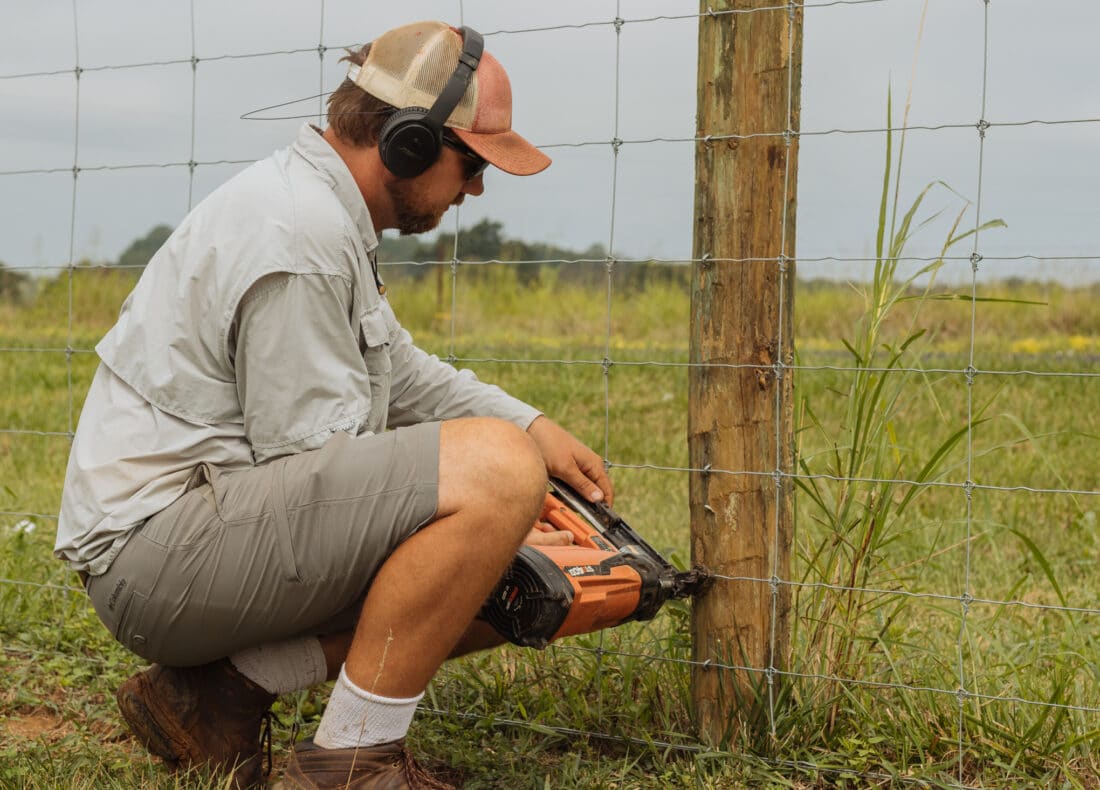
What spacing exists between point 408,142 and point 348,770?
1320mm

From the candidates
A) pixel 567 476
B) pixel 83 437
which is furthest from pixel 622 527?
pixel 83 437

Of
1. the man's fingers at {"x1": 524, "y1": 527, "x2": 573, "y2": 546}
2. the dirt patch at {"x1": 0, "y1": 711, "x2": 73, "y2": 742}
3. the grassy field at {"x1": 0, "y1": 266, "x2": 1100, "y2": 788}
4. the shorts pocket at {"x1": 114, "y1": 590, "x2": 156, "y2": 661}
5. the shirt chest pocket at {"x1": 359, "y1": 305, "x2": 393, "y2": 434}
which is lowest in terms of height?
the dirt patch at {"x1": 0, "y1": 711, "x2": 73, "y2": 742}

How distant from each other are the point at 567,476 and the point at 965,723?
1.13 m

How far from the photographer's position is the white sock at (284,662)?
2689 mm

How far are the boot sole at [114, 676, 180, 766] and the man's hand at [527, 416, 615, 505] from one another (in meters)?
1.12

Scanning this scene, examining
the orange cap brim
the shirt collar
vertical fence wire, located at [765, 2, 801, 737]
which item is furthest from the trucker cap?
vertical fence wire, located at [765, 2, 801, 737]

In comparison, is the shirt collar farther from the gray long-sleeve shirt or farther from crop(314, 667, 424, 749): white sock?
crop(314, 667, 424, 749): white sock

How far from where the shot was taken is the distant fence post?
9.29 ft

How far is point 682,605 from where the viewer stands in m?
3.17

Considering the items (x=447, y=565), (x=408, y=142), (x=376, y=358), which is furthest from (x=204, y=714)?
(x=408, y=142)

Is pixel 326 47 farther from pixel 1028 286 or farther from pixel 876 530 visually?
pixel 1028 286

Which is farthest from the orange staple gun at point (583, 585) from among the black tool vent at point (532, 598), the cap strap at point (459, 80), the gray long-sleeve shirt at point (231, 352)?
the cap strap at point (459, 80)

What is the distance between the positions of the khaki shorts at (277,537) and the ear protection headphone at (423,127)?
0.59 meters

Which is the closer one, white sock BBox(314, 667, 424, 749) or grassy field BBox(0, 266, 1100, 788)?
white sock BBox(314, 667, 424, 749)
